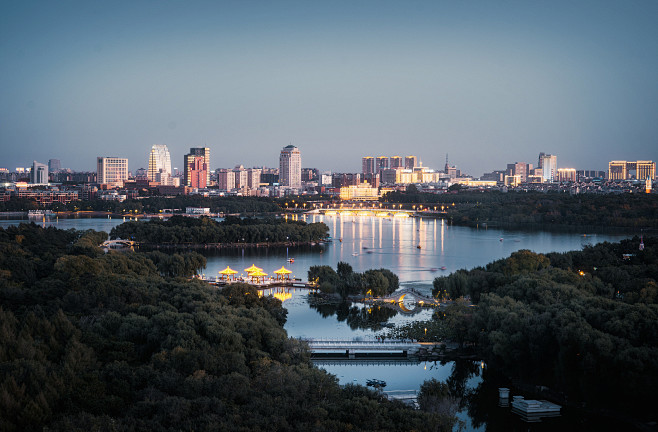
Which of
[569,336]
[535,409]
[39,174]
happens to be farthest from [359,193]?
[535,409]

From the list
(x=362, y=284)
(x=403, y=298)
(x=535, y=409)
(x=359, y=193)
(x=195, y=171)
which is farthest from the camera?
(x=195, y=171)

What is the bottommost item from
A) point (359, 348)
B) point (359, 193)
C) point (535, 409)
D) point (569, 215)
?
point (535, 409)

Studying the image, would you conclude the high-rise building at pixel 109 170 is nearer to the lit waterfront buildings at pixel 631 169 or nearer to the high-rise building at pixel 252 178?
the high-rise building at pixel 252 178

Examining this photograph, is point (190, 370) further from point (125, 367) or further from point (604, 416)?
point (604, 416)

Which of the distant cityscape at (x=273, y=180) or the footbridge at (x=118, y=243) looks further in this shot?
the distant cityscape at (x=273, y=180)

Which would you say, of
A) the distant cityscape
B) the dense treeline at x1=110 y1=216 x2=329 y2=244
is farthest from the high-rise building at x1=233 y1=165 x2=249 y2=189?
the dense treeline at x1=110 y1=216 x2=329 y2=244

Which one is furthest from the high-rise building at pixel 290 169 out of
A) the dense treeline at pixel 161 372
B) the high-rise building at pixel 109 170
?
the dense treeline at pixel 161 372

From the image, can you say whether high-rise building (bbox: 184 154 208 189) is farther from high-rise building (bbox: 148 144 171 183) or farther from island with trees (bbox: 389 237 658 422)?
island with trees (bbox: 389 237 658 422)

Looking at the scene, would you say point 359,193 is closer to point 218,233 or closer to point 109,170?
point 109,170
